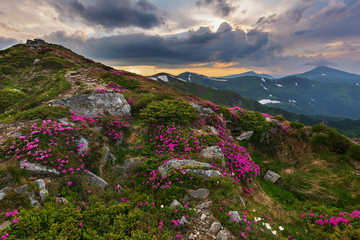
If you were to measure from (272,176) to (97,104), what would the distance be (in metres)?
16.7

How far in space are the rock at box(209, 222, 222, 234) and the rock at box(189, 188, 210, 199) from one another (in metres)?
1.31

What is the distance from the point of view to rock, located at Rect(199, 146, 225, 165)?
9.51 m

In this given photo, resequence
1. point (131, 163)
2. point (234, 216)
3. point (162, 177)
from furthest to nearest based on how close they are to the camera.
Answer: point (131, 163) → point (162, 177) → point (234, 216)

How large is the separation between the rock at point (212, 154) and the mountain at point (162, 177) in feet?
0.27

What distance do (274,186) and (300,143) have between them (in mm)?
7271

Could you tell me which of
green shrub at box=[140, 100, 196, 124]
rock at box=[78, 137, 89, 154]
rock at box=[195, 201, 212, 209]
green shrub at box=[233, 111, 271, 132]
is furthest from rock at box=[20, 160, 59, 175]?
green shrub at box=[233, 111, 271, 132]

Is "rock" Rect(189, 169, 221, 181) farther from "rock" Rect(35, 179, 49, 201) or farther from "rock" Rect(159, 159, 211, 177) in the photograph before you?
"rock" Rect(35, 179, 49, 201)

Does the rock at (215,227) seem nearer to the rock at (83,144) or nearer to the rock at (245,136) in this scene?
the rock at (83,144)

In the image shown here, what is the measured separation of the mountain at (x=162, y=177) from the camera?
4.85 m

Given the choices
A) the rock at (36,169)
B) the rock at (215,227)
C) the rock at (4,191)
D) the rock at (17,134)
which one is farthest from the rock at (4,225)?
the rock at (215,227)

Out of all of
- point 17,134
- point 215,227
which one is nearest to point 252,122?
point 215,227

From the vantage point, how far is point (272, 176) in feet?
40.9

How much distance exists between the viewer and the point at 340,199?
9.76m

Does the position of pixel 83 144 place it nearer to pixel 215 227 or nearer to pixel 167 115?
pixel 167 115
